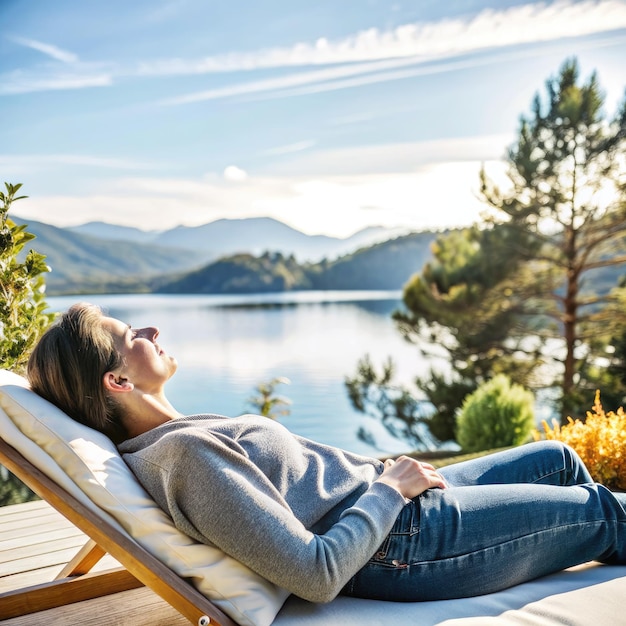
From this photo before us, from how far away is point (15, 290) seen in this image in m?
2.52

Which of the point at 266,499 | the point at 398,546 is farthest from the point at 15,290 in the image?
the point at 398,546

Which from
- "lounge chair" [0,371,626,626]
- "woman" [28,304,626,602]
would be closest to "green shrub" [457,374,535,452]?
"woman" [28,304,626,602]

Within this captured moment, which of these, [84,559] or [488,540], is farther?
[84,559]

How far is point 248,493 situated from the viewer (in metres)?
1.31

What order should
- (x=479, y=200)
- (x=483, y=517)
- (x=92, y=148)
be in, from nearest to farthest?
(x=483, y=517) → (x=479, y=200) → (x=92, y=148)

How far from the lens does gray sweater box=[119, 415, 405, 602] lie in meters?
1.29

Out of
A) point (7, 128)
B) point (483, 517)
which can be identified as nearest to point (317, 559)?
point (483, 517)

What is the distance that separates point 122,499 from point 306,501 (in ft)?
1.25

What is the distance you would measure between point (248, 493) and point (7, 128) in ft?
99.2

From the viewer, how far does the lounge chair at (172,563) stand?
1.34m

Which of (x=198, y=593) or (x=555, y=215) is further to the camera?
(x=555, y=215)

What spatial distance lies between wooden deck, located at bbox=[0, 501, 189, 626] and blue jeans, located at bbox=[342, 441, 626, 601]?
1.95 ft

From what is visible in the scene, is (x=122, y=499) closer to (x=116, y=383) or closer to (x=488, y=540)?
(x=116, y=383)

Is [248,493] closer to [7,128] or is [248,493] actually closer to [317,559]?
[317,559]
